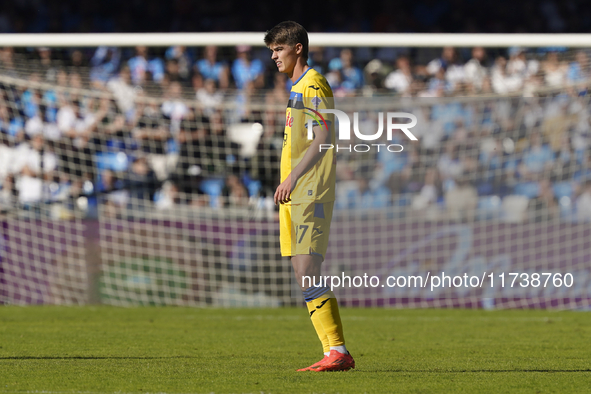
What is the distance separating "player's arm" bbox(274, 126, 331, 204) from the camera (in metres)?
4.29

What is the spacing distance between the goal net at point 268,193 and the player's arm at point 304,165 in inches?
207

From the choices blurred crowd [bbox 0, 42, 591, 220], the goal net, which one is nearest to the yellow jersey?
the goal net

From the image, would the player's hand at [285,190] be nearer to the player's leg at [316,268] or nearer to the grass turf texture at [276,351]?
the player's leg at [316,268]

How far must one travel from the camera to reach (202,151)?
10.3 m

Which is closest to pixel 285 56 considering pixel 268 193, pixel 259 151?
pixel 268 193

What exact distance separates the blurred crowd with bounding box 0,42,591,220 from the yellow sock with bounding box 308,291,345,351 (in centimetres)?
532

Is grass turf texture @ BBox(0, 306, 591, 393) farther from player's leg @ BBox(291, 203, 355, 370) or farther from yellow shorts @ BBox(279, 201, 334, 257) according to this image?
yellow shorts @ BBox(279, 201, 334, 257)

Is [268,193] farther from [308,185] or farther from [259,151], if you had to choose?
[308,185]

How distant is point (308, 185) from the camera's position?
4.37 metres

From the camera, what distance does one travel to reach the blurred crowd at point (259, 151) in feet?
32.5
